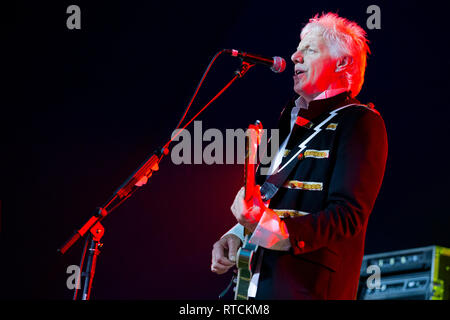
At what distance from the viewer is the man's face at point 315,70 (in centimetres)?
204

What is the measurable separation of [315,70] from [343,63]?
0.42 feet

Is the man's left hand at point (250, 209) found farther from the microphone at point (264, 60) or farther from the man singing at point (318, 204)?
the microphone at point (264, 60)

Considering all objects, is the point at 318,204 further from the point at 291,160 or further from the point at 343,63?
the point at 343,63

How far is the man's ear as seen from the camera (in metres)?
2.06

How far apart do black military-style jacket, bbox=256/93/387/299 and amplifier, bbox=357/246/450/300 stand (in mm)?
974

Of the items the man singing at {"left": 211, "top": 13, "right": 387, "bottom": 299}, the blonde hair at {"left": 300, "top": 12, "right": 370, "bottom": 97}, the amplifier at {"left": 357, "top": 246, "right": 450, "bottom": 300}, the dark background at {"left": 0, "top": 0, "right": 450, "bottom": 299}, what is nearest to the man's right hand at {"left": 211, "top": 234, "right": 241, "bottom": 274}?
the man singing at {"left": 211, "top": 13, "right": 387, "bottom": 299}

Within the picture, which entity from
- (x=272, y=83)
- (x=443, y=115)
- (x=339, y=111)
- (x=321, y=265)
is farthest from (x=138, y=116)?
(x=321, y=265)

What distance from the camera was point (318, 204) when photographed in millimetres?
1675

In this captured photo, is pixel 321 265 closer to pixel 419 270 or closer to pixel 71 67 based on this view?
pixel 419 270

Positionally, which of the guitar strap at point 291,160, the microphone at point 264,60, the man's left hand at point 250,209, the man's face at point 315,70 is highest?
the microphone at point 264,60

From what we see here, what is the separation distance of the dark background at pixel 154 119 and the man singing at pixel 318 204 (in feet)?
4.78

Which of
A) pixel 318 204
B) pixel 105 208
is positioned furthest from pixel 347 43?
pixel 105 208

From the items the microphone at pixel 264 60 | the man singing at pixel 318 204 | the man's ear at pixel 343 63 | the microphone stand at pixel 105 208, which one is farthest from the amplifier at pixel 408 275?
the microphone stand at pixel 105 208

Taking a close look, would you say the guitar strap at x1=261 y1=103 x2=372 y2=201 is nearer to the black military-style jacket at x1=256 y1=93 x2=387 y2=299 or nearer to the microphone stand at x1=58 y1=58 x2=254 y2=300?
the black military-style jacket at x1=256 y1=93 x2=387 y2=299
